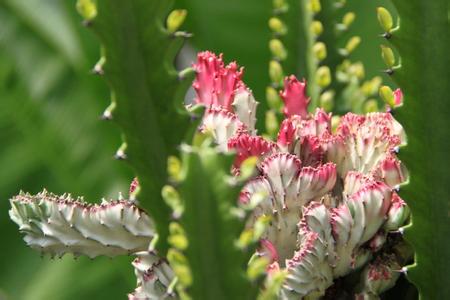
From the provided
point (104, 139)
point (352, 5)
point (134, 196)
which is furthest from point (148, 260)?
point (104, 139)

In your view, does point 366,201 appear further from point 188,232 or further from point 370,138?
point 188,232

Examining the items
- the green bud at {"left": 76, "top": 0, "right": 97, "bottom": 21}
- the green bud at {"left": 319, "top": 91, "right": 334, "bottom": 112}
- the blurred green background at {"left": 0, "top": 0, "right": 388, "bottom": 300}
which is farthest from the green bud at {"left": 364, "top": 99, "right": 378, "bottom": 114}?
the blurred green background at {"left": 0, "top": 0, "right": 388, "bottom": 300}

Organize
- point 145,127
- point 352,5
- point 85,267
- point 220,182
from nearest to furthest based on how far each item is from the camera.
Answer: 1. point 220,182
2. point 145,127
3. point 352,5
4. point 85,267

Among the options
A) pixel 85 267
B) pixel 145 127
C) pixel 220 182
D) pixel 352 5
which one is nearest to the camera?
pixel 220 182

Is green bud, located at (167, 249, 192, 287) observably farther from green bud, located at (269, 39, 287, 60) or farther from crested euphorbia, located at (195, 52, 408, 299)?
green bud, located at (269, 39, 287, 60)

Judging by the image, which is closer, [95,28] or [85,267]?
[95,28]
